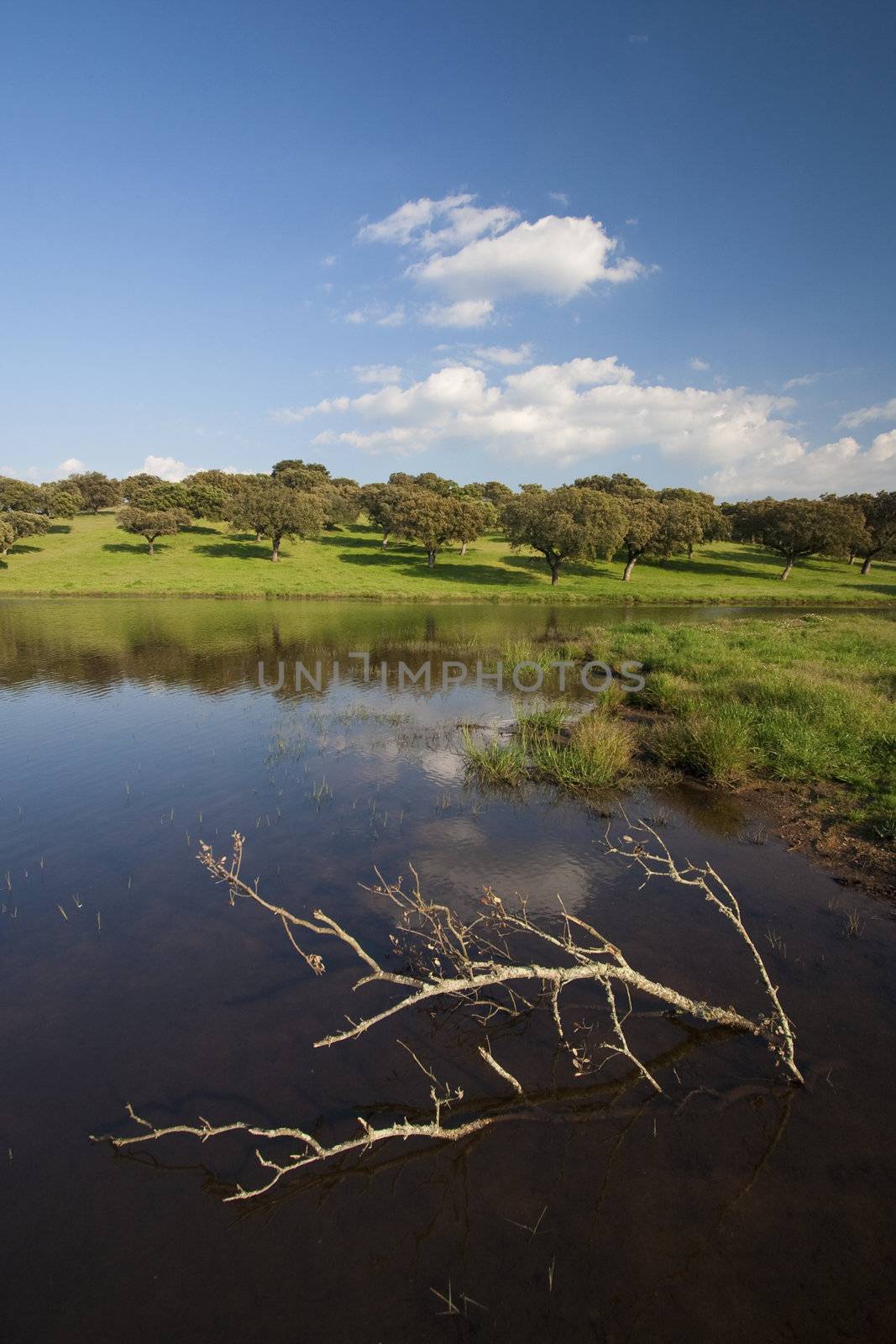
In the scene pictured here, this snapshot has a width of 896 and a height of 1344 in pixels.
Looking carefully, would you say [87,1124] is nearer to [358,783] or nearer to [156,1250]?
[156,1250]

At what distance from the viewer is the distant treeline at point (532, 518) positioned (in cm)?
6944

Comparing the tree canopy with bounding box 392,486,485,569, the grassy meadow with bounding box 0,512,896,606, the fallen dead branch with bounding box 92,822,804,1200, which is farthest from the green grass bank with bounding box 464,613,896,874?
the tree canopy with bounding box 392,486,485,569

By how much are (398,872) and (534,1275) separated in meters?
6.45

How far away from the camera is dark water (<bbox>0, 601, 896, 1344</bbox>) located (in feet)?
16.1

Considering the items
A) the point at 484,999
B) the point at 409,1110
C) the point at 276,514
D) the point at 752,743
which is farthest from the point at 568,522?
the point at 409,1110

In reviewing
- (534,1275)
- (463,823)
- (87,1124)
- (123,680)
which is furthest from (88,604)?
(534,1275)

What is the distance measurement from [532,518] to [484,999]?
6453 cm

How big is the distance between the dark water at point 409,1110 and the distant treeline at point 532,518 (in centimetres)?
6012

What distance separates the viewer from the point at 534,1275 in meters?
5.04

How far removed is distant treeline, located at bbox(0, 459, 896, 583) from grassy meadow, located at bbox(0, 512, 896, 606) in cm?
239

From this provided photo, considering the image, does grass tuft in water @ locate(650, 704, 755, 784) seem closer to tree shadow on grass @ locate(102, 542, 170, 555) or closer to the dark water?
the dark water

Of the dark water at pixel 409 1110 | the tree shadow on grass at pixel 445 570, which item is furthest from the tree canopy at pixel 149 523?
the dark water at pixel 409 1110

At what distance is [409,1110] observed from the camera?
639 cm

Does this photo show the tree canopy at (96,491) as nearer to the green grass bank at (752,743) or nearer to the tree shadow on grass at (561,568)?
the tree shadow on grass at (561,568)
